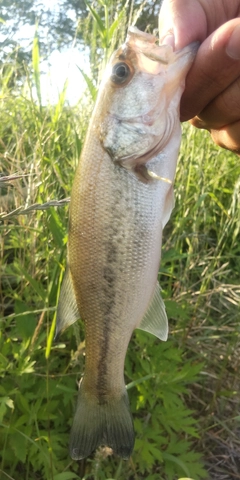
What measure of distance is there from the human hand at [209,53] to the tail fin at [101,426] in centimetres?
94

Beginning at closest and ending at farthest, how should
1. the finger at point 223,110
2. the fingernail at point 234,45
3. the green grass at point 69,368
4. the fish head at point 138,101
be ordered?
the fingernail at point 234,45 < the fish head at point 138,101 < the finger at point 223,110 < the green grass at point 69,368

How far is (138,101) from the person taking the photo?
1323 millimetres

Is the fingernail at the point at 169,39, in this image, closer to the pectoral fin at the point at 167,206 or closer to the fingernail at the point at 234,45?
the fingernail at the point at 234,45

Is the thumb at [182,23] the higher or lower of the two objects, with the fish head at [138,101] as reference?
higher

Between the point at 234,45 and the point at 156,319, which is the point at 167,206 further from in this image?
the point at 234,45

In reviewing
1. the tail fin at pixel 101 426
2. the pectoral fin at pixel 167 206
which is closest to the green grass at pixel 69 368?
the tail fin at pixel 101 426

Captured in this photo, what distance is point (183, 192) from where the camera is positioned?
2607 mm

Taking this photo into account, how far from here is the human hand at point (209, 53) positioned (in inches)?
47.8

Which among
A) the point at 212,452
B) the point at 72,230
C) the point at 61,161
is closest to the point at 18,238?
the point at 61,161

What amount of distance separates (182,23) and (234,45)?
0.22 m

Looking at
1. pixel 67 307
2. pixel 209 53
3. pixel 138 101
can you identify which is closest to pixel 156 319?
pixel 67 307

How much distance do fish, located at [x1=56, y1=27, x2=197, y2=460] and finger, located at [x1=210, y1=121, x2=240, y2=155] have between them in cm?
43

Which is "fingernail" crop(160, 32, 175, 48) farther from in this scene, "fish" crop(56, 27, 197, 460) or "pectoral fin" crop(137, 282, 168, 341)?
"pectoral fin" crop(137, 282, 168, 341)

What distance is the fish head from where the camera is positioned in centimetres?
128
